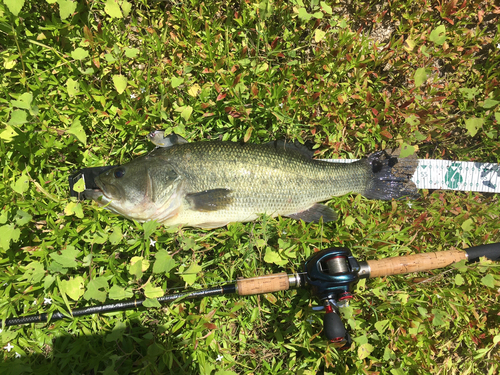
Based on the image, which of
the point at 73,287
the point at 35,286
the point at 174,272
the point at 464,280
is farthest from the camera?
the point at 464,280

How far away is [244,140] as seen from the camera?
2.92 m

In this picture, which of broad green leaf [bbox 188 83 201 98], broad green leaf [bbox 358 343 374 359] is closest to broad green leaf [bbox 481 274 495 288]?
broad green leaf [bbox 358 343 374 359]

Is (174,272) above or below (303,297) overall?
above

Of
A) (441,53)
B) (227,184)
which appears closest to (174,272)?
(227,184)

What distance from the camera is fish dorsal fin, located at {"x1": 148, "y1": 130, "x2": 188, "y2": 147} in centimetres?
296

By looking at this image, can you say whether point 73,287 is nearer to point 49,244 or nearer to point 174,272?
point 49,244

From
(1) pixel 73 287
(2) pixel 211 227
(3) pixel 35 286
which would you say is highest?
(2) pixel 211 227

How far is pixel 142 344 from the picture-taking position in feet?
9.05

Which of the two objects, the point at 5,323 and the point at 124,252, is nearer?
the point at 5,323

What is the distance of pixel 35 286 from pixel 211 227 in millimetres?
1800

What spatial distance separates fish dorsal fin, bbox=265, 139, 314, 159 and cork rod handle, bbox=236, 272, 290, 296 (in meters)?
1.40

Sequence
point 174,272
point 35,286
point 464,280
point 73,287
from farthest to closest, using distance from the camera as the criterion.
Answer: point 464,280
point 174,272
point 35,286
point 73,287

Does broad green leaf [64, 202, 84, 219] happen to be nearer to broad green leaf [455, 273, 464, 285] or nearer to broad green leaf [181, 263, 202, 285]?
broad green leaf [181, 263, 202, 285]

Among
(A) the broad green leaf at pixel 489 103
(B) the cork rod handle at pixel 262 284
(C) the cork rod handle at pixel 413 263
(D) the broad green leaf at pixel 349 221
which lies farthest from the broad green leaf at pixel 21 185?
(A) the broad green leaf at pixel 489 103
